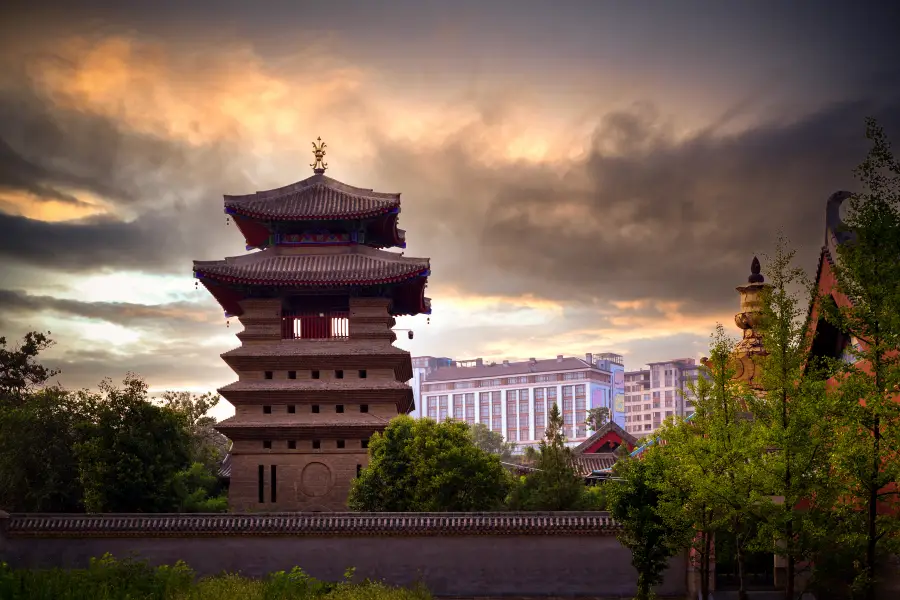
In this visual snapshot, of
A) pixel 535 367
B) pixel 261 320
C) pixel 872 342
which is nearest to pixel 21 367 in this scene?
pixel 261 320

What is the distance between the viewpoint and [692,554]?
3462 cm

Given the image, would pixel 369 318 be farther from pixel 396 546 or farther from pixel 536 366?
pixel 536 366

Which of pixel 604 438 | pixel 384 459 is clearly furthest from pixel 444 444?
pixel 604 438

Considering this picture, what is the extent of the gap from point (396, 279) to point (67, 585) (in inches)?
797

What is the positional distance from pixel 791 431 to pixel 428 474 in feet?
53.8

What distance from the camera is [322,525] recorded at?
3588cm

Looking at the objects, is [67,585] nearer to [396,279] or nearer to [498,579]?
[498,579]

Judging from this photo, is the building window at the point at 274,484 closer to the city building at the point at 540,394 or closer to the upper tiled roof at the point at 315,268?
the upper tiled roof at the point at 315,268

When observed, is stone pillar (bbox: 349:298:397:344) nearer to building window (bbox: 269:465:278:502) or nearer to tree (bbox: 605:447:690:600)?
building window (bbox: 269:465:278:502)

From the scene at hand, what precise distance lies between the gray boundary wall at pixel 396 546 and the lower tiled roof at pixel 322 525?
31 mm

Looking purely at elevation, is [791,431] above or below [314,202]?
below

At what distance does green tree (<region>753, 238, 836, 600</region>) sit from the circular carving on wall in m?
21.5

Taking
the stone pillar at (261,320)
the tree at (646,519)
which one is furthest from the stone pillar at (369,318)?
the tree at (646,519)

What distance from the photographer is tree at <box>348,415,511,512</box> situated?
38.2 meters
